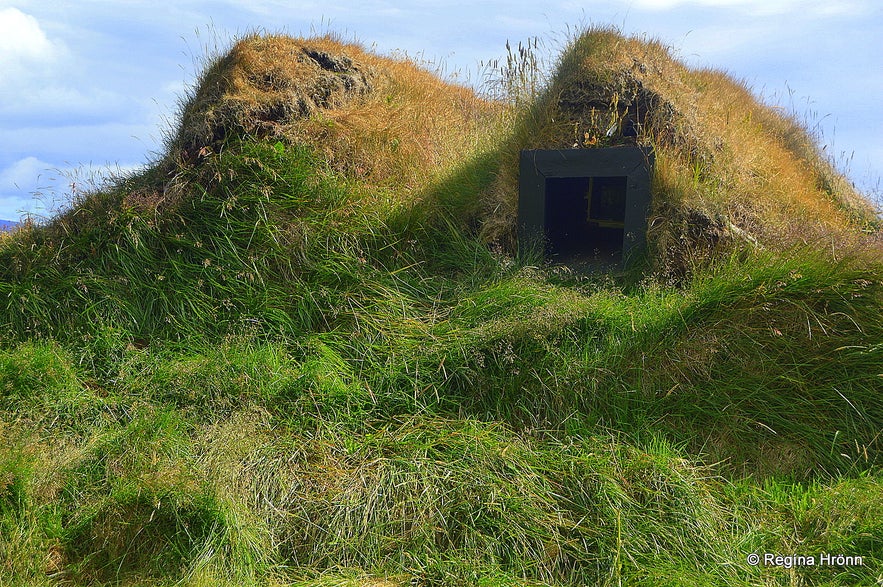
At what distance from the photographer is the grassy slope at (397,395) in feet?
12.3

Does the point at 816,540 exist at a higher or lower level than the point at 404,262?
lower

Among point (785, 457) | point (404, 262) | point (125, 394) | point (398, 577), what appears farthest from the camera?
point (404, 262)

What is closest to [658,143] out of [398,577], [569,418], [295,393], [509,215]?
[509,215]

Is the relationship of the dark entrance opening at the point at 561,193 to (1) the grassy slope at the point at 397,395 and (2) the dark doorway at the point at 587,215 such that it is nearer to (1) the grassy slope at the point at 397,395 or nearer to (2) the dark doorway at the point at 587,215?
Result: (2) the dark doorway at the point at 587,215

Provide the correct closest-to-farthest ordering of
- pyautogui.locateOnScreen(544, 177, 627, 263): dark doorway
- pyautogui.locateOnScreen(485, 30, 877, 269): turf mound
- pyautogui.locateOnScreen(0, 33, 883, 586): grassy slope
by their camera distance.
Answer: pyautogui.locateOnScreen(0, 33, 883, 586): grassy slope
pyautogui.locateOnScreen(485, 30, 877, 269): turf mound
pyautogui.locateOnScreen(544, 177, 627, 263): dark doorway

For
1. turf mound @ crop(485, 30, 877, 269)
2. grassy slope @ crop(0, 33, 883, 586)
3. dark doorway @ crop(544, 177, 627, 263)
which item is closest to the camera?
grassy slope @ crop(0, 33, 883, 586)

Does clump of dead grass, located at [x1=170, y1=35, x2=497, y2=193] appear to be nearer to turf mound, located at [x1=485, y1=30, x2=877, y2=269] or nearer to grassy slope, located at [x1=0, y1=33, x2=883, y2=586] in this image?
grassy slope, located at [x1=0, y1=33, x2=883, y2=586]

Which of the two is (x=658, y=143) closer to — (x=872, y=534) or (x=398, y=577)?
(x=872, y=534)

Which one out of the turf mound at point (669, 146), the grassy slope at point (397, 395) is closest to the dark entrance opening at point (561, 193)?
the turf mound at point (669, 146)

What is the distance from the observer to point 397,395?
195 inches

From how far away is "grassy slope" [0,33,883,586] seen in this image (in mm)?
3750

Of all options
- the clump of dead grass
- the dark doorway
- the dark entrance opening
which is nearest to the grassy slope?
the clump of dead grass

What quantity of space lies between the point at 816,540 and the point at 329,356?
3.41m

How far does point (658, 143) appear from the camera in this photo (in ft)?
21.7
